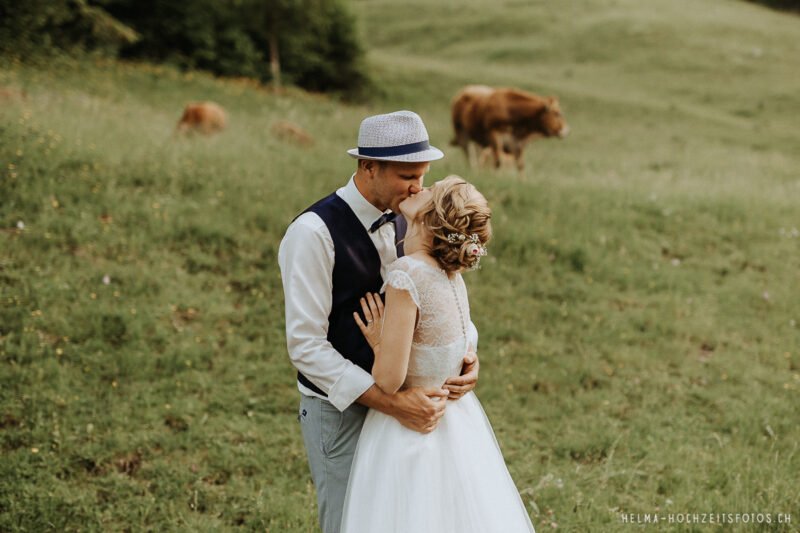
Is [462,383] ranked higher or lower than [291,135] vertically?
higher

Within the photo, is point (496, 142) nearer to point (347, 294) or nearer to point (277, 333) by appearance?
point (277, 333)

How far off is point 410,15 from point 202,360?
43.6m

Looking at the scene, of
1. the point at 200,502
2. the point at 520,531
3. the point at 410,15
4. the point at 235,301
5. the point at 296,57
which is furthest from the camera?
the point at 410,15

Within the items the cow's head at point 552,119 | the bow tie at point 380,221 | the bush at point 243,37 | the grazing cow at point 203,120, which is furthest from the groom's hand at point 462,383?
the bush at point 243,37

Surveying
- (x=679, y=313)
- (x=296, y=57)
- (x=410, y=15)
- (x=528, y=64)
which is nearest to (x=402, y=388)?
(x=679, y=313)

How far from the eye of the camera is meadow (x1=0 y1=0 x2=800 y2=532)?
487 centimetres

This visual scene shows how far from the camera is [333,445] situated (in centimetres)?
316

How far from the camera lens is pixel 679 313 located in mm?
8078

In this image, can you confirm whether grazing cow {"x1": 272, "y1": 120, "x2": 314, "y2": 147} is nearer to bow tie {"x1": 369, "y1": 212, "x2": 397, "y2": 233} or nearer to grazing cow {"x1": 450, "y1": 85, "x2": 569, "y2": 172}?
grazing cow {"x1": 450, "y1": 85, "x2": 569, "y2": 172}

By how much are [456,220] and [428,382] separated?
0.72m

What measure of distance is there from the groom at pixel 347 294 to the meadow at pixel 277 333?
1.59 meters

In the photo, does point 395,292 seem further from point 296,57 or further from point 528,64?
point 528,64

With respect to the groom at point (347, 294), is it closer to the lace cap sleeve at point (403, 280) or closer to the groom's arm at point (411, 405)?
the groom's arm at point (411, 405)

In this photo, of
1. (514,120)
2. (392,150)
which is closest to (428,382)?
(392,150)
